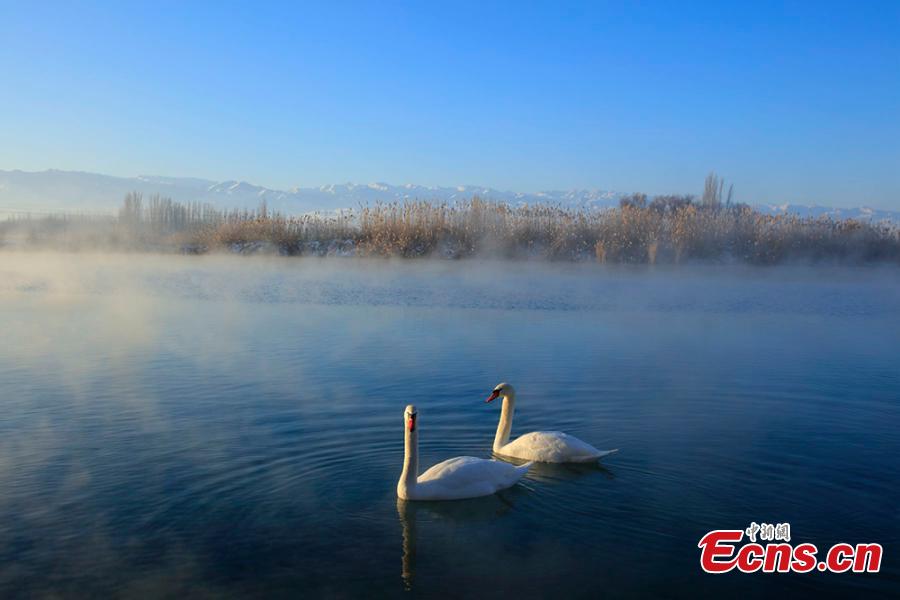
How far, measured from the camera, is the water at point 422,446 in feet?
17.5

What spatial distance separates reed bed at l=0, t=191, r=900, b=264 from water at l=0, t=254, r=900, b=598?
10652mm

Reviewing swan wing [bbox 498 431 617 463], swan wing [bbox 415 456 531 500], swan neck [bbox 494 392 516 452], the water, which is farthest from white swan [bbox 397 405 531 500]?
swan neck [bbox 494 392 516 452]

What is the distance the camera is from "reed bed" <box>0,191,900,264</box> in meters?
28.1

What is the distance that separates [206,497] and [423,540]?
5.81ft

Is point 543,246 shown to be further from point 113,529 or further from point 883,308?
point 113,529

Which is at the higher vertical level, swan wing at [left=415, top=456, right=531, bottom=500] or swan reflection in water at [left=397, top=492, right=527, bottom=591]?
swan wing at [left=415, top=456, right=531, bottom=500]

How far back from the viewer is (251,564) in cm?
534

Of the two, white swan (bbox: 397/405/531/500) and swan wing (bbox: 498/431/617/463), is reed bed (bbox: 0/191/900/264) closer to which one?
swan wing (bbox: 498/431/617/463)

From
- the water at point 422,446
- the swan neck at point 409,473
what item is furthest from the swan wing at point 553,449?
the swan neck at point 409,473

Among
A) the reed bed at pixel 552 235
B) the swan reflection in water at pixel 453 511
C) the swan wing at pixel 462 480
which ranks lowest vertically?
the swan reflection in water at pixel 453 511

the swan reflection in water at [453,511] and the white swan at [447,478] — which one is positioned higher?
the white swan at [447,478]

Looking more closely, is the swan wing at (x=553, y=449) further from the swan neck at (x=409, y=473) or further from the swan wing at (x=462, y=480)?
the swan neck at (x=409, y=473)

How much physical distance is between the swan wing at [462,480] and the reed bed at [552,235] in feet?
69.5

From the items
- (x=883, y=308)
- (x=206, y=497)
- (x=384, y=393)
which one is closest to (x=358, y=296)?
(x=384, y=393)
